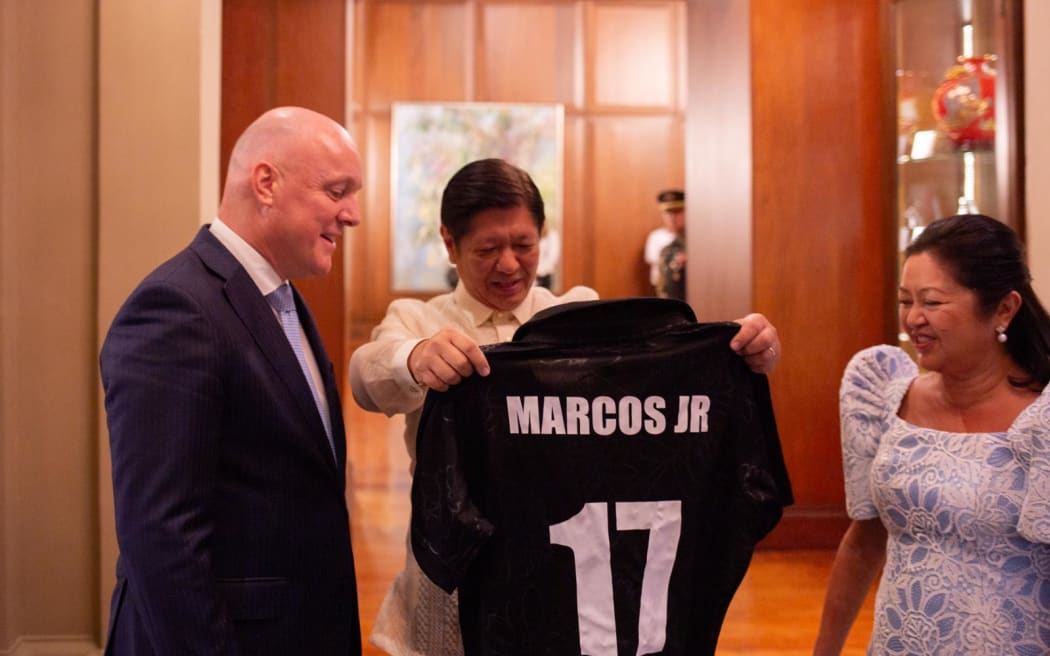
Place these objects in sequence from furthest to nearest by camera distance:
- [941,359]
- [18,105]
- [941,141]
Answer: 1. [941,141]
2. [18,105]
3. [941,359]

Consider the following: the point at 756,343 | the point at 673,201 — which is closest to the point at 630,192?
the point at 673,201

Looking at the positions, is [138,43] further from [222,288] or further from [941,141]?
[941,141]

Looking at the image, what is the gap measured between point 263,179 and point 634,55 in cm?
1005

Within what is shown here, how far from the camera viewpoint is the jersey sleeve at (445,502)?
1.68 m

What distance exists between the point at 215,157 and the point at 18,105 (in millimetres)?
588

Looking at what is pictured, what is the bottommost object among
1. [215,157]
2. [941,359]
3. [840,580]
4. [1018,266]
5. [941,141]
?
[840,580]

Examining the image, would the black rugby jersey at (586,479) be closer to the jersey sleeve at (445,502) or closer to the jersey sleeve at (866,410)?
the jersey sleeve at (445,502)

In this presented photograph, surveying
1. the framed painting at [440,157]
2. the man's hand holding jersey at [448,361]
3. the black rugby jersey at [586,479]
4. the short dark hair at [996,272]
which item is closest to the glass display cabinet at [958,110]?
the short dark hair at [996,272]

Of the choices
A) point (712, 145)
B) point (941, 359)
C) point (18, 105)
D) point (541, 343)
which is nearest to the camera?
point (541, 343)

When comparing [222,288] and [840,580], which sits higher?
[222,288]

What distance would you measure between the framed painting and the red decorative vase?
22.5 feet

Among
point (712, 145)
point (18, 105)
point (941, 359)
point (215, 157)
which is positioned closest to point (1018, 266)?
point (941, 359)

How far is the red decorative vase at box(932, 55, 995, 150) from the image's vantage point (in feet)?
13.9

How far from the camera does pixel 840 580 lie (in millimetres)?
2070
